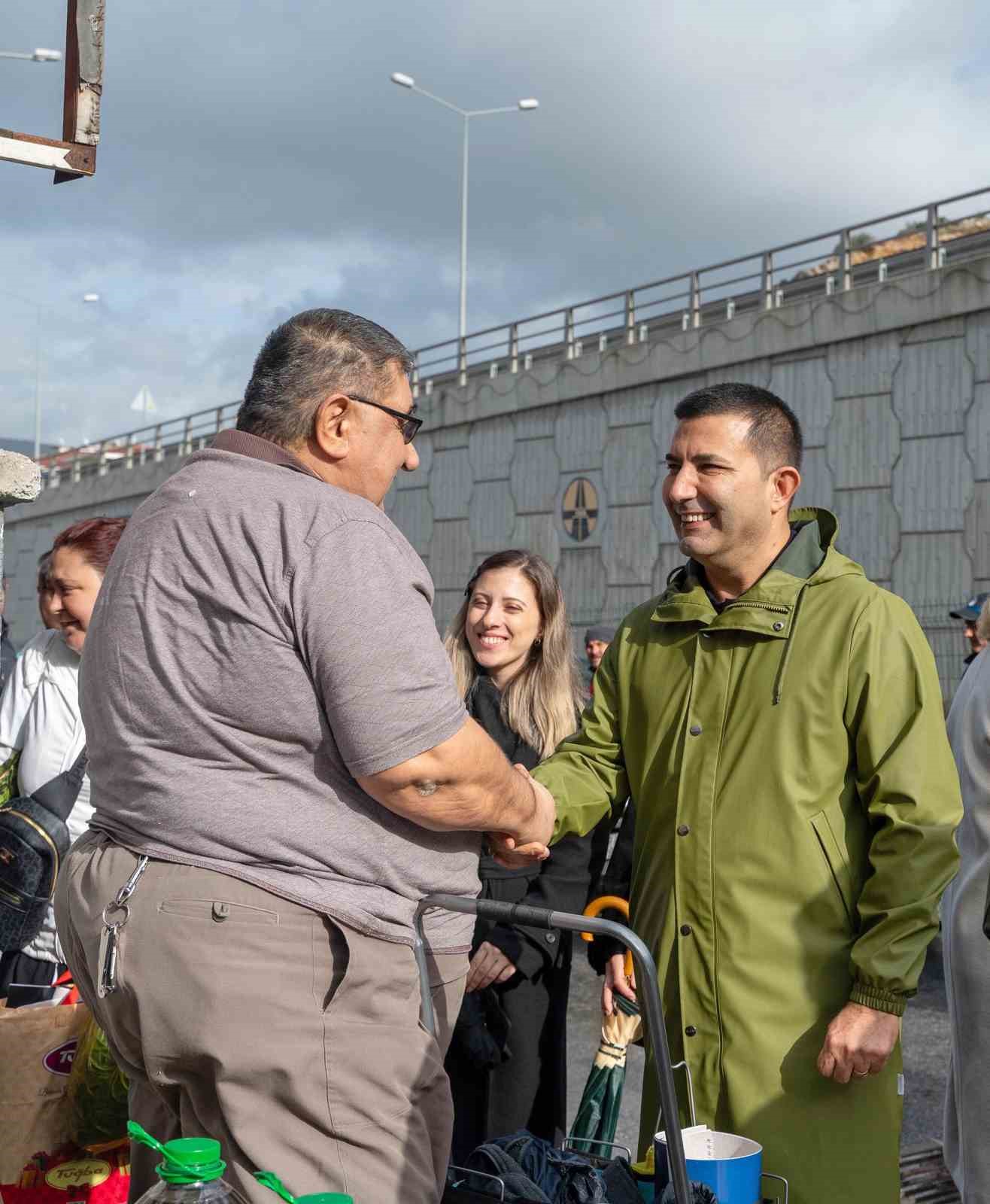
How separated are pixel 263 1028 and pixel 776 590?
146cm

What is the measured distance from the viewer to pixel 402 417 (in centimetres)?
265

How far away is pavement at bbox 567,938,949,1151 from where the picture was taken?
18.6ft

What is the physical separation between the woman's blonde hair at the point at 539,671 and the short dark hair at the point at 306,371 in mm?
2074

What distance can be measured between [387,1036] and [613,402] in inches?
802

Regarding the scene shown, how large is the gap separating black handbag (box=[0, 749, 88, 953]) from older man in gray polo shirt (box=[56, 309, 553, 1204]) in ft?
5.50

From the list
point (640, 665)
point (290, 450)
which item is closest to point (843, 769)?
point (640, 665)

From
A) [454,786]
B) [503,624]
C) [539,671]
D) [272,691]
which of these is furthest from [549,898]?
[272,691]

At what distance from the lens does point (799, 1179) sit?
110 inches

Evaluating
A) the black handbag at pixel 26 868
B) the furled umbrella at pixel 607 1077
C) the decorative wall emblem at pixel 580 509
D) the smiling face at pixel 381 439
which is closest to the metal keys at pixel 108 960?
the smiling face at pixel 381 439

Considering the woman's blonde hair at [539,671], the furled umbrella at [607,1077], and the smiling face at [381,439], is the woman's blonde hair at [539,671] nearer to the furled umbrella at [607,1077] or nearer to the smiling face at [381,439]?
the furled umbrella at [607,1077]

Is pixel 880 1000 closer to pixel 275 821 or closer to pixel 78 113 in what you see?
pixel 275 821

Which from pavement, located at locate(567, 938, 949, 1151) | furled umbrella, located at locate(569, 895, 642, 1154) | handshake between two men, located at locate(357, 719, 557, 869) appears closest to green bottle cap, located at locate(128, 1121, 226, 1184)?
handshake between two men, located at locate(357, 719, 557, 869)

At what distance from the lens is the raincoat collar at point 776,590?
302cm

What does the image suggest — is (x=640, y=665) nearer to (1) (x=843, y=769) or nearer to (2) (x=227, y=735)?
(1) (x=843, y=769)
